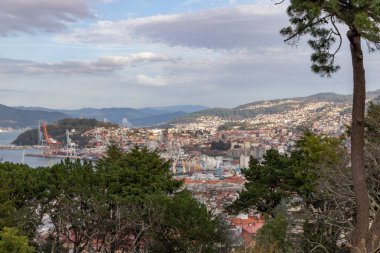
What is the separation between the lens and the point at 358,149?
19.3ft

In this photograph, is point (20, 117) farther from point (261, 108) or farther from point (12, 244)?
point (12, 244)

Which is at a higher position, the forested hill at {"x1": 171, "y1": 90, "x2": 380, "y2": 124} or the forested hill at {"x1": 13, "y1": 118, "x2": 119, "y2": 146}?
the forested hill at {"x1": 171, "y1": 90, "x2": 380, "y2": 124}

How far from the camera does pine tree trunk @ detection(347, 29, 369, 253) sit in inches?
226

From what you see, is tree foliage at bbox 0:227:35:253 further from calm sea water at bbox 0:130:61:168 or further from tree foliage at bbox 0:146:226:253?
calm sea water at bbox 0:130:61:168

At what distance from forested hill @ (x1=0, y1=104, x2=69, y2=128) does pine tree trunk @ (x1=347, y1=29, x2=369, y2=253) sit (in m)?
145

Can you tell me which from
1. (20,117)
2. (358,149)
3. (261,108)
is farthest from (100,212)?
(20,117)

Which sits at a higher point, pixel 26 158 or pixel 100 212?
pixel 100 212

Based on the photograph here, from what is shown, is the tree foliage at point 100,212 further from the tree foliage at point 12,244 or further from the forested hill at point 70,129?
the forested hill at point 70,129

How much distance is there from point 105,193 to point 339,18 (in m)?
8.21

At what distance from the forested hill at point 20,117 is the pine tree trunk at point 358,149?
14521 cm

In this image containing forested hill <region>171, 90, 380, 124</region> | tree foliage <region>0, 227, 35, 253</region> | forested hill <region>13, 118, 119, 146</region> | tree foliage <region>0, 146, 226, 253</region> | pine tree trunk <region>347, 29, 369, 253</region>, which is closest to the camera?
pine tree trunk <region>347, 29, 369, 253</region>

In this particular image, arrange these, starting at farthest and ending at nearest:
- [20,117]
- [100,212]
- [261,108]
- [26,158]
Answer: [20,117] → [261,108] → [26,158] → [100,212]

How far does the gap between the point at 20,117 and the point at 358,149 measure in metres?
158

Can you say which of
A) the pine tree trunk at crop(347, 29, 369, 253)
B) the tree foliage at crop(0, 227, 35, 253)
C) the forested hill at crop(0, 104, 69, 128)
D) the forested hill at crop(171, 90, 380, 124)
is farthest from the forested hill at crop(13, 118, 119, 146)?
the pine tree trunk at crop(347, 29, 369, 253)
